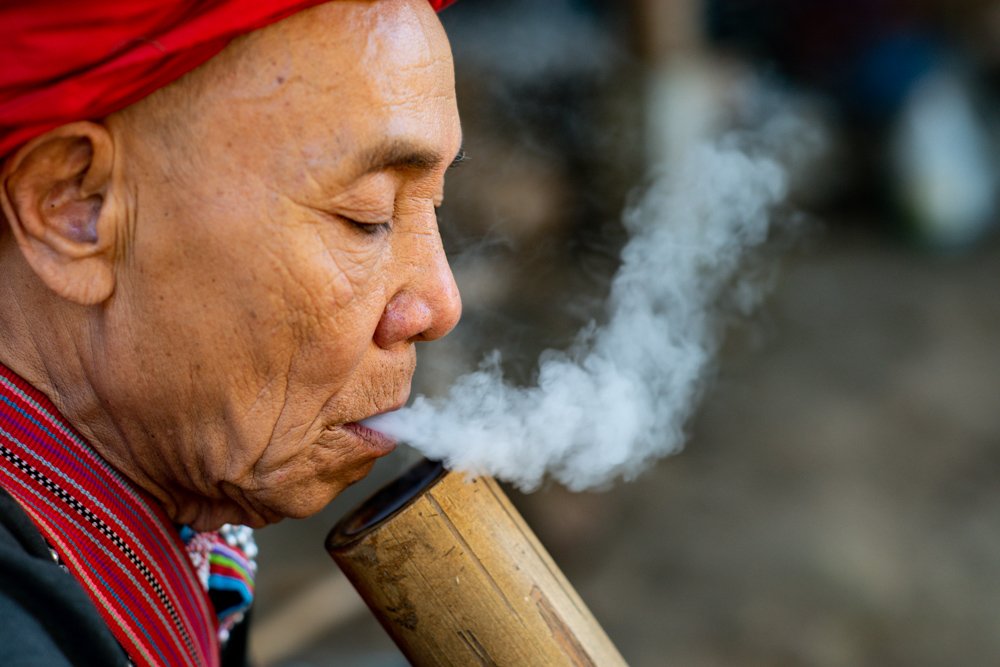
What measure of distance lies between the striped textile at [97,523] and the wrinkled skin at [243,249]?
30 millimetres

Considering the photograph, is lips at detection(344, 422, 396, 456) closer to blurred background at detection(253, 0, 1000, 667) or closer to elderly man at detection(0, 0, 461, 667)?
elderly man at detection(0, 0, 461, 667)

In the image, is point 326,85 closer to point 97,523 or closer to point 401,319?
point 401,319

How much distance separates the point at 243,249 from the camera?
1218 millimetres

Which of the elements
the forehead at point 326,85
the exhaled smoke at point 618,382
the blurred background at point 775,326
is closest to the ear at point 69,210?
the forehead at point 326,85

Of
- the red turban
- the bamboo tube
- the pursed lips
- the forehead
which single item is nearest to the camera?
the red turban

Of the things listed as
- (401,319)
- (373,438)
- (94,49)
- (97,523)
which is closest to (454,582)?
(373,438)

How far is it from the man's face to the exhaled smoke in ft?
0.53

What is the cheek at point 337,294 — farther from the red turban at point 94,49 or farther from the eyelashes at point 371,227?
the red turban at point 94,49

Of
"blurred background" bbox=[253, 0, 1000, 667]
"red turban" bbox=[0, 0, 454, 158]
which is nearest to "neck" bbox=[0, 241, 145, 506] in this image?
"red turban" bbox=[0, 0, 454, 158]

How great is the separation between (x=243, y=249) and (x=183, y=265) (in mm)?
76

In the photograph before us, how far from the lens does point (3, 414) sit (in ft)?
4.09

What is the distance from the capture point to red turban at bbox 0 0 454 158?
1078 mm

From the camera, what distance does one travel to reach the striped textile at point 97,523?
1.22 metres

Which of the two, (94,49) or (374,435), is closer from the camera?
(94,49)
